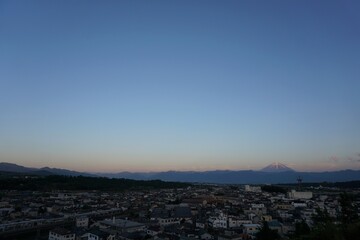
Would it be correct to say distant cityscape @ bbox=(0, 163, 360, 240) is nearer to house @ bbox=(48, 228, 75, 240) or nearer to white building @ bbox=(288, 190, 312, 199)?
house @ bbox=(48, 228, 75, 240)

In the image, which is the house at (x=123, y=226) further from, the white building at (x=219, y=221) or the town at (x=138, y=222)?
the white building at (x=219, y=221)

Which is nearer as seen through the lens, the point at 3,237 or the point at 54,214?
the point at 3,237

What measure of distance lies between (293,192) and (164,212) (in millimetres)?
22903

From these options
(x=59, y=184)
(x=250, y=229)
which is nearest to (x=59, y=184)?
(x=59, y=184)

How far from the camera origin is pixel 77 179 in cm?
6369

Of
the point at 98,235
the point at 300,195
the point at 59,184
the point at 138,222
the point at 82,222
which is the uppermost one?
the point at 59,184

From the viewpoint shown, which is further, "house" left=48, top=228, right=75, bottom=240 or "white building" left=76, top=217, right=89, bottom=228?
"white building" left=76, top=217, right=89, bottom=228

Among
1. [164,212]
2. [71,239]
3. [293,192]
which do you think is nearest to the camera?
[71,239]

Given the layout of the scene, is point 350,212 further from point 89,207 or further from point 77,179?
point 77,179

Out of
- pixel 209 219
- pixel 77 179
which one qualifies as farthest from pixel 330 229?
pixel 77 179

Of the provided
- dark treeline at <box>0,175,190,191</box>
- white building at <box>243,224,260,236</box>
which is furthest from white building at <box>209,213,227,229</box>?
dark treeline at <box>0,175,190,191</box>

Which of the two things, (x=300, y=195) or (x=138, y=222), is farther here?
(x=300, y=195)

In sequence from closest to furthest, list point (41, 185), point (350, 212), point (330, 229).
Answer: point (330, 229), point (350, 212), point (41, 185)

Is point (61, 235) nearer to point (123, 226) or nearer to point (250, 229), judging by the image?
point (123, 226)
